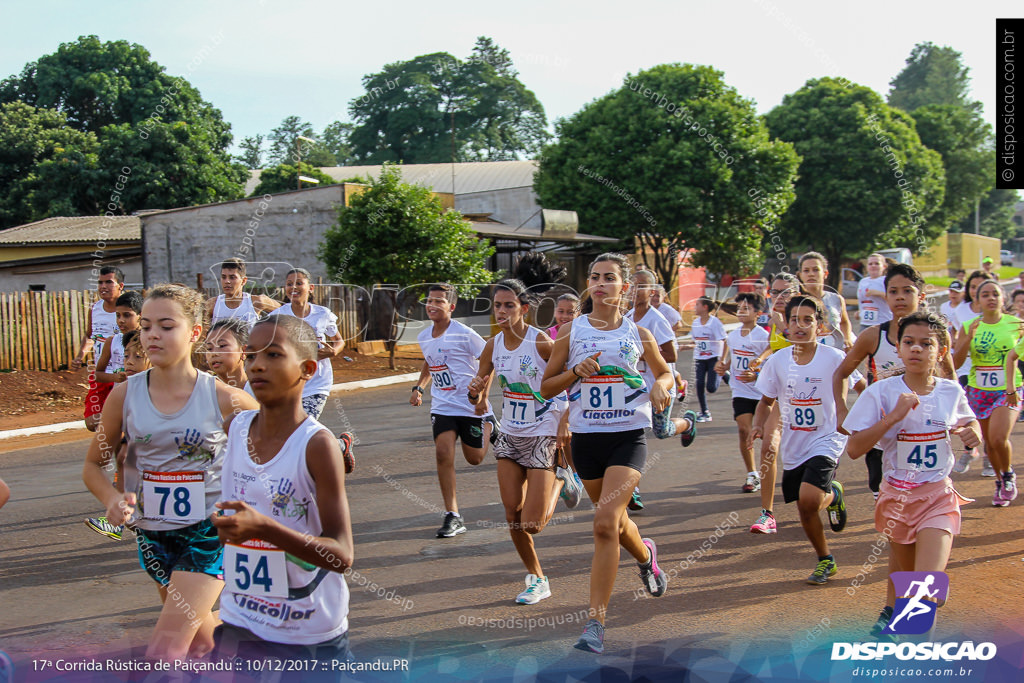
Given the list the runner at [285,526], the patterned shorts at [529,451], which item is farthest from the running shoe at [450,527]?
the runner at [285,526]

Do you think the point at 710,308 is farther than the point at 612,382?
Yes

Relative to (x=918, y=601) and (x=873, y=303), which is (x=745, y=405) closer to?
(x=873, y=303)

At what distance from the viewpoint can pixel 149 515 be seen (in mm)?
3590

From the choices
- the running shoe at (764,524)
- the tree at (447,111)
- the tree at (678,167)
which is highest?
the tree at (447,111)

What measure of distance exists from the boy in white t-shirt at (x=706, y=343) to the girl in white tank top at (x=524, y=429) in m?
5.85

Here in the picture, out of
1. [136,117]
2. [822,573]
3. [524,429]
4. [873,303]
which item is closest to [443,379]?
[524,429]

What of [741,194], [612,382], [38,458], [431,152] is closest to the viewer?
[612,382]

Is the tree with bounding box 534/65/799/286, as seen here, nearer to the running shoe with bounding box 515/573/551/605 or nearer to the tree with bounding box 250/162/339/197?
the tree with bounding box 250/162/339/197

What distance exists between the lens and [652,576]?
501 centimetres

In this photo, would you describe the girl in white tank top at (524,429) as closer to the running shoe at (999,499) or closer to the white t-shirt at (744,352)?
the white t-shirt at (744,352)

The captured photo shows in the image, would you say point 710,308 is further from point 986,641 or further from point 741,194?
point 741,194

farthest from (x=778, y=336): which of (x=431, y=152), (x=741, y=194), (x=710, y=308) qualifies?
(x=431, y=152)

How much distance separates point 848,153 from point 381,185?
971 inches

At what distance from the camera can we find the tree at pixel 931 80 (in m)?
85.4
